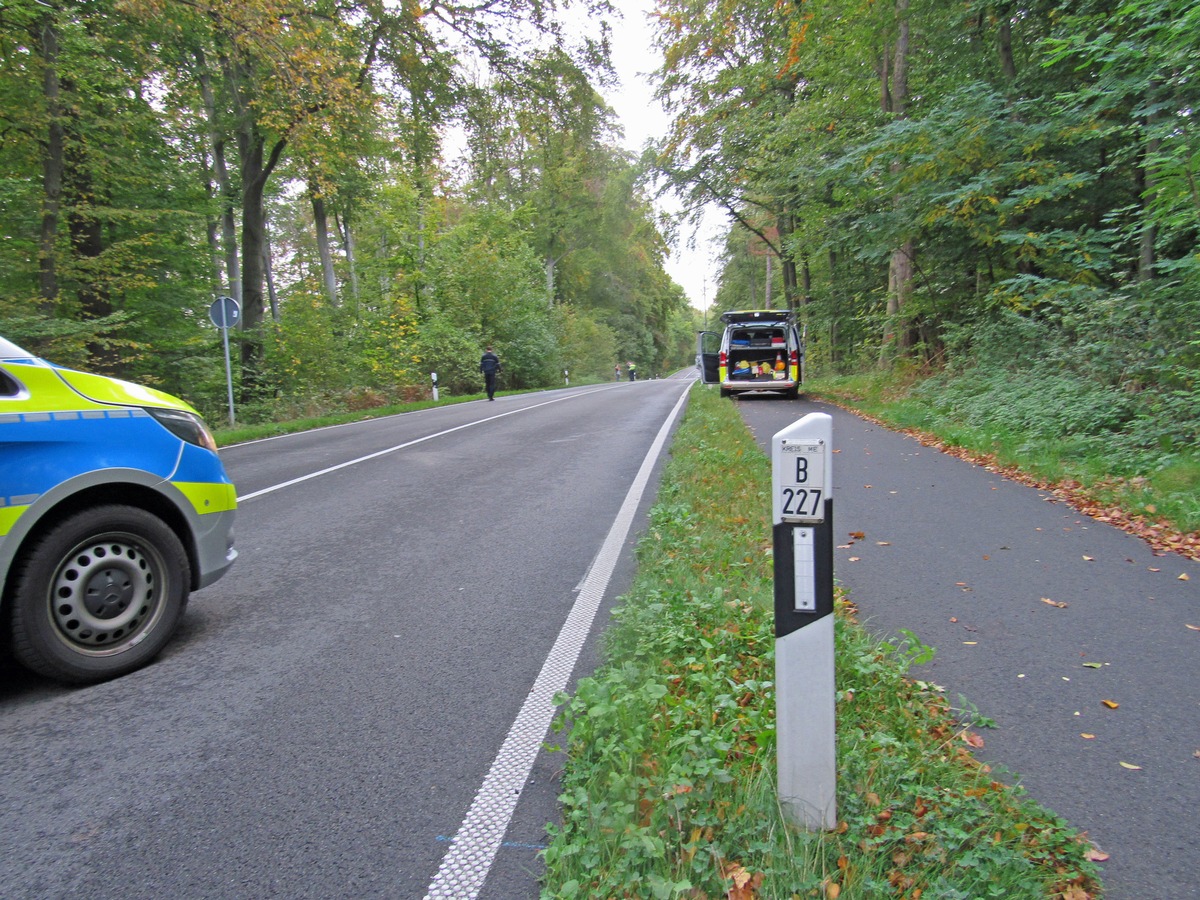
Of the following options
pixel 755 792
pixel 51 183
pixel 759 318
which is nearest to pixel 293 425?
pixel 51 183

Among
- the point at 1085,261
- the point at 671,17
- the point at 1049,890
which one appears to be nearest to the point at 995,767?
the point at 1049,890

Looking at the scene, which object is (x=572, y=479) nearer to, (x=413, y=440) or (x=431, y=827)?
(x=413, y=440)

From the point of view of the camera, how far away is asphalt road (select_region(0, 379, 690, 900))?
2.31 m

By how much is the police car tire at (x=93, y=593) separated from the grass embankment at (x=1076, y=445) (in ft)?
21.7

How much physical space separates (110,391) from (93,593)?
0.99 meters

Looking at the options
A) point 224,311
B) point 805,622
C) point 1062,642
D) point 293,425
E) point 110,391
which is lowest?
point 1062,642

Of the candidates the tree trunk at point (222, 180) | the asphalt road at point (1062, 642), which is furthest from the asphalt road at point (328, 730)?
the tree trunk at point (222, 180)

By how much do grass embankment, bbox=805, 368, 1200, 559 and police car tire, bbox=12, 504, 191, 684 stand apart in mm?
6624

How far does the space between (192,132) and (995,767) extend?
23.5 m

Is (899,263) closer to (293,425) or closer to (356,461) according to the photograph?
(356,461)

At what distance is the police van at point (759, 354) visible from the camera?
1941 cm

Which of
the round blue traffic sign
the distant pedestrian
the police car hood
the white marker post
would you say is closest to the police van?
the distant pedestrian

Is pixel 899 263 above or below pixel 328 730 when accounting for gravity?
above

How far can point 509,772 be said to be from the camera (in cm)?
278
